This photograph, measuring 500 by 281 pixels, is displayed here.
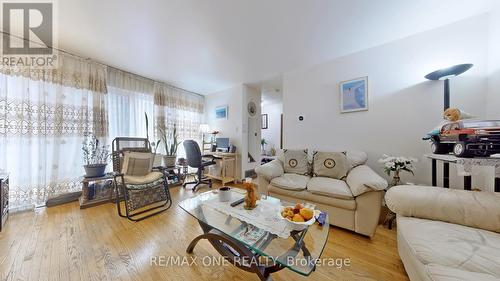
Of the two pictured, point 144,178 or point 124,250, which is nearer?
point 124,250

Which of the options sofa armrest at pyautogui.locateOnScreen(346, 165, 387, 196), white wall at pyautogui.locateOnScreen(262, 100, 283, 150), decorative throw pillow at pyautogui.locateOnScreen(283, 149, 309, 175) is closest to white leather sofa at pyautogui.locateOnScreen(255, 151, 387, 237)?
sofa armrest at pyautogui.locateOnScreen(346, 165, 387, 196)

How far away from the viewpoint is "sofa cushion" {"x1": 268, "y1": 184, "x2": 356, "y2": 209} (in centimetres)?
161

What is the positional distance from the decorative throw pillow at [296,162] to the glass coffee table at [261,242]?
42.4 inches

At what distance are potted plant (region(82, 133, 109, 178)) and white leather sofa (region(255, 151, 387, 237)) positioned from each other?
2.33 metres

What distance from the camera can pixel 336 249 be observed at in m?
1.44

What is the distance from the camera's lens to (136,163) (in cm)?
229

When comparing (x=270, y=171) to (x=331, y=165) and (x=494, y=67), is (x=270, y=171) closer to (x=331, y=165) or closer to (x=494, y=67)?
(x=331, y=165)

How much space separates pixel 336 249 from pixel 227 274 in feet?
3.18

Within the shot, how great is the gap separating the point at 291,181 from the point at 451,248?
4.28 feet

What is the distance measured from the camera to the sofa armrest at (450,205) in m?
0.96

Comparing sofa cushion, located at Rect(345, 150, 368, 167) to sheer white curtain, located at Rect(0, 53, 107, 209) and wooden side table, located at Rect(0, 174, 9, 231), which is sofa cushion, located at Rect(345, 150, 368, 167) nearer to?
sheer white curtain, located at Rect(0, 53, 107, 209)

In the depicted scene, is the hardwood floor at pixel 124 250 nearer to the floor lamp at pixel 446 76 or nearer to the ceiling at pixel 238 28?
the floor lamp at pixel 446 76

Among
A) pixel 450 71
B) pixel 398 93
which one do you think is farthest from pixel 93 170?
pixel 450 71

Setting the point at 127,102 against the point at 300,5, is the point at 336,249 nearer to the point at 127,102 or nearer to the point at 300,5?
the point at 300,5
